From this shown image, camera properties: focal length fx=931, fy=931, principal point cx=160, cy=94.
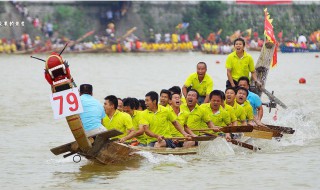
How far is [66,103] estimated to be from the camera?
10109 millimetres

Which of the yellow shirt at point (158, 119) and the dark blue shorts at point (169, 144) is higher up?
the yellow shirt at point (158, 119)

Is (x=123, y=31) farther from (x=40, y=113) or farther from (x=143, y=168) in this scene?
(x=143, y=168)

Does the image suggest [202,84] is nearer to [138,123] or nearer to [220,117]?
[220,117]

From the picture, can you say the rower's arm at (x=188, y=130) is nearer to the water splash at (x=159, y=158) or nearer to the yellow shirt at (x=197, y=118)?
the yellow shirt at (x=197, y=118)

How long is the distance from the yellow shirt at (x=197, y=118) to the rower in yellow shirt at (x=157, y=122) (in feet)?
1.89

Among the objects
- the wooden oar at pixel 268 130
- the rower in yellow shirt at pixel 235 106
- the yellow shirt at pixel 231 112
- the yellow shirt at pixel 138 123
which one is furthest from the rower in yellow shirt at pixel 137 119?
the wooden oar at pixel 268 130

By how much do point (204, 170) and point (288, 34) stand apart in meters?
35.9

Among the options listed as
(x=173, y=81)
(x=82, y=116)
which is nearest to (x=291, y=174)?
(x=82, y=116)

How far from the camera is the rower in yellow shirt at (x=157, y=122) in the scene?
38.3 feet

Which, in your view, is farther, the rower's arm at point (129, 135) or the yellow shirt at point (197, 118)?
the yellow shirt at point (197, 118)

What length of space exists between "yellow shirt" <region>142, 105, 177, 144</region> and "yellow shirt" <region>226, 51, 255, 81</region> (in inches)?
128

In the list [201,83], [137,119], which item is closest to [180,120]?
[137,119]

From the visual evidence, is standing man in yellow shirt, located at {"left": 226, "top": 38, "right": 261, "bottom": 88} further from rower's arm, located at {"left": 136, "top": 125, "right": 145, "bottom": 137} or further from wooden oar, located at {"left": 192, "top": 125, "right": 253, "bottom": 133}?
rower's arm, located at {"left": 136, "top": 125, "right": 145, "bottom": 137}

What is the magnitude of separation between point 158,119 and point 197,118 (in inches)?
34.7
